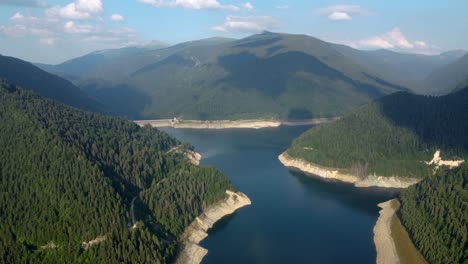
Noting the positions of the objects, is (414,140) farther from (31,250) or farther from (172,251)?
(31,250)

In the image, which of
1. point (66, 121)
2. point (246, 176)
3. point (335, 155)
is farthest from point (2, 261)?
point (335, 155)

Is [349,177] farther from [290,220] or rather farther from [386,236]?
[386,236]

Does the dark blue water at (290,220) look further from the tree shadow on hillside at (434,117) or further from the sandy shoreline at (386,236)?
the tree shadow on hillside at (434,117)

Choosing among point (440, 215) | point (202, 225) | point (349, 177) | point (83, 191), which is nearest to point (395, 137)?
point (349, 177)

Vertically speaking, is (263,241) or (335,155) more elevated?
(335,155)

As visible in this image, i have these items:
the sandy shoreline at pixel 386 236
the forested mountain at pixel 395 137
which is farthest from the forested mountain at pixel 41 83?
the sandy shoreline at pixel 386 236

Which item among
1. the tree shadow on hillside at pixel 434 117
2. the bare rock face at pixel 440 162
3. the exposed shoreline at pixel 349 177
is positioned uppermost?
the tree shadow on hillside at pixel 434 117
